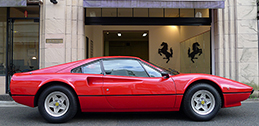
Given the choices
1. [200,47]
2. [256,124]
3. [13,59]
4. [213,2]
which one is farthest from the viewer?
[200,47]

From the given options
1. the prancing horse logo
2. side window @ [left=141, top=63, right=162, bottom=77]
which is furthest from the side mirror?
the prancing horse logo

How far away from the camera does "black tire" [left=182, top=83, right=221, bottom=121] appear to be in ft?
12.8

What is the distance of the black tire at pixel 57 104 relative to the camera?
3.84 m

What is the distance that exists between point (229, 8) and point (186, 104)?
5722mm

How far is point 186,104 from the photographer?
388 cm

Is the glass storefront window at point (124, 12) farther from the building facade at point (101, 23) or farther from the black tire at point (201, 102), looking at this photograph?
the black tire at point (201, 102)

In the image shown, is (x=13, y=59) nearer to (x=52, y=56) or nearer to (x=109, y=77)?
(x=52, y=56)

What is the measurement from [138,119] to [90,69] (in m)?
1.30

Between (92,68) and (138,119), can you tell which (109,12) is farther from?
(138,119)

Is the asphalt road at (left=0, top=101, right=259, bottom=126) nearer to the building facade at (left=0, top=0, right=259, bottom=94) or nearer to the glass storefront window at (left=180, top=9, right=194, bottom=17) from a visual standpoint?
the building facade at (left=0, top=0, right=259, bottom=94)

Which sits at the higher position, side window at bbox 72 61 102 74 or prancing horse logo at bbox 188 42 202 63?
prancing horse logo at bbox 188 42 202 63

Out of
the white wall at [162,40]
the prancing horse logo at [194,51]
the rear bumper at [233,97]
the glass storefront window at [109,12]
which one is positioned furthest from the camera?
the white wall at [162,40]

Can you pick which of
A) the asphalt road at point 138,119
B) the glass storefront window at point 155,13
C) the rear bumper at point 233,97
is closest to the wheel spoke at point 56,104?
the asphalt road at point 138,119

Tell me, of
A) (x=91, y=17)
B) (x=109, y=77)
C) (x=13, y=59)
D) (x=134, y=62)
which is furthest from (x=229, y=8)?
(x=13, y=59)
